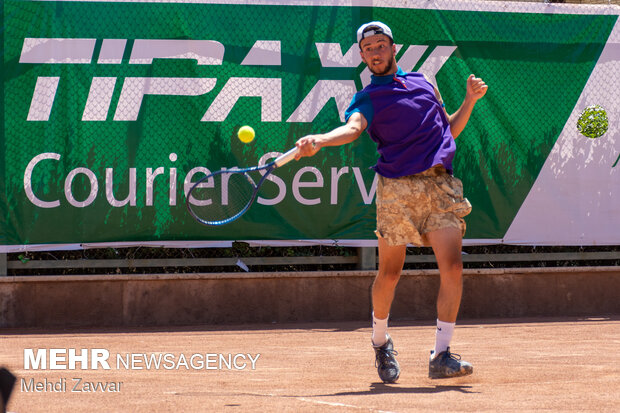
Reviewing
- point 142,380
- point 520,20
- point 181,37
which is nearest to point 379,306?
point 142,380

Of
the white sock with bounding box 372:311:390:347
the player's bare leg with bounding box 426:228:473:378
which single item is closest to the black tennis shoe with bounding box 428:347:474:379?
the player's bare leg with bounding box 426:228:473:378

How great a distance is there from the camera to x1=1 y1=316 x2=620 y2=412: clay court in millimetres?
4043

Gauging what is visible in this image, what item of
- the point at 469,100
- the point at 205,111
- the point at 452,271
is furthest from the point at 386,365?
the point at 205,111

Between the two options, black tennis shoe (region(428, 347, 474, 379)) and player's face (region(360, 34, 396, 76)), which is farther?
player's face (region(360, 34, 396, 76))

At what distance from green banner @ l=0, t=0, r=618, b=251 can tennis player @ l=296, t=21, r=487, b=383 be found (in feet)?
8.94

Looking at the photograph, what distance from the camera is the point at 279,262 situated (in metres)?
7.74

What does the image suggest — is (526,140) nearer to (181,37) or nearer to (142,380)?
(181,37)

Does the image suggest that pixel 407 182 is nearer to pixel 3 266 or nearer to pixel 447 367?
pixel 447 367

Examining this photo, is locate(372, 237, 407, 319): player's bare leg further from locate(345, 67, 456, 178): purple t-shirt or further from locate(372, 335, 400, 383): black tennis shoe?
locate(345, 67, 456, 178): purple t-shirt

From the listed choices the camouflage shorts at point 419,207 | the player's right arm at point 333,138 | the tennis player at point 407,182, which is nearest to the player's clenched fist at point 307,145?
the player's right arm at point 333,138

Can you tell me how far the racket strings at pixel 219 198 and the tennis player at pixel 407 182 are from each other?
264cm

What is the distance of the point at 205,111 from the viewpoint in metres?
7.55

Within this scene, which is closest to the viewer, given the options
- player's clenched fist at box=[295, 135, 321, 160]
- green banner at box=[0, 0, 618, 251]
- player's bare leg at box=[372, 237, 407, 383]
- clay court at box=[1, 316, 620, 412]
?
clay court at box=[1, 316, 620, 412]

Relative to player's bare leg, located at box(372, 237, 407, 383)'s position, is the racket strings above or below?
above
